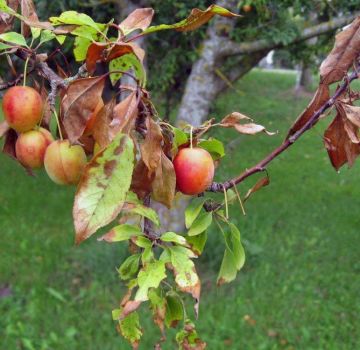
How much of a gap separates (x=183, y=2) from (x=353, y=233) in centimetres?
243

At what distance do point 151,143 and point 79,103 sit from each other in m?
0.09

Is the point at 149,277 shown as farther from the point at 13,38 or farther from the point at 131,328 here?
the point at 13,38

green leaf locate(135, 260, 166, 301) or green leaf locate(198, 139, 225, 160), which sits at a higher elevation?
green leaf locate(198, 139, 225, 160)

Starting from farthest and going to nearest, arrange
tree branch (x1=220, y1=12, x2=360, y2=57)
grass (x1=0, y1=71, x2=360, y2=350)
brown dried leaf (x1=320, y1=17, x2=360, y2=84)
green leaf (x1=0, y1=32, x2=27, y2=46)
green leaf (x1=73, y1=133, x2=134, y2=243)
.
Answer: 1. tree branch (x1=220, y1=12, x2=360, y2=57)
2. grass (x1=0, y1=71, x2=360, y2=350)
3. brown dried leaf (x1=320, y1=17, x2=360, y2=84)
4. green leaf (x1=0, y1=32, x2=27, y2=46)
5. green leaf (x1=73, y1=133, x2=134, y2=243)

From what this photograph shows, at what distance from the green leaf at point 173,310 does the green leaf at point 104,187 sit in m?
0.24

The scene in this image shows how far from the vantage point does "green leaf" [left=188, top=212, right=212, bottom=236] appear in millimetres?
774

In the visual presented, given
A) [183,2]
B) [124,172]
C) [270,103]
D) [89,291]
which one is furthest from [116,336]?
[270,103]

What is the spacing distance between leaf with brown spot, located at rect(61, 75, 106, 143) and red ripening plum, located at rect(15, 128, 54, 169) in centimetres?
11

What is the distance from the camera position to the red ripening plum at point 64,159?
2.19 feet

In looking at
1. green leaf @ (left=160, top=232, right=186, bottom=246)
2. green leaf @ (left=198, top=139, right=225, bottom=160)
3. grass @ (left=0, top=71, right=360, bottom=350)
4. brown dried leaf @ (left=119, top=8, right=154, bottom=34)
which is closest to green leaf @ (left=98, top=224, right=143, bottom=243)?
green leaf @ (left=160, top=232, right=186, bottom=246)

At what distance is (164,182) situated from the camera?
0.64m

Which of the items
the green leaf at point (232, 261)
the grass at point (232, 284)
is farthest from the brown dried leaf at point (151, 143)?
the grass at point (232, 284)

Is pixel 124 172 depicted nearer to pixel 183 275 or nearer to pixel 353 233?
pixel 183 275

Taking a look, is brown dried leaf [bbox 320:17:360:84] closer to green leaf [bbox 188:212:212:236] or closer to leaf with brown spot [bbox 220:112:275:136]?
leaf with brown spot [bbox 220:112:275:136]
